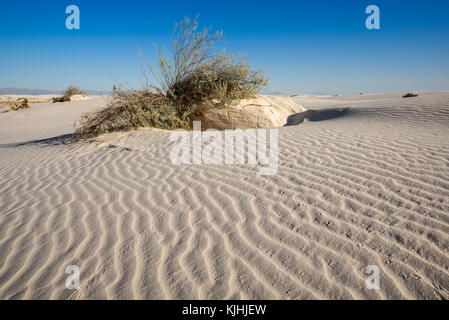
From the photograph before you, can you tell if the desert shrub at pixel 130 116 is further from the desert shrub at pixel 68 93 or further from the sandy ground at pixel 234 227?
the desert shrub at pixel 68 93

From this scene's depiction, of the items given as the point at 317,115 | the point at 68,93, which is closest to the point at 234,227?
the point at 317,115

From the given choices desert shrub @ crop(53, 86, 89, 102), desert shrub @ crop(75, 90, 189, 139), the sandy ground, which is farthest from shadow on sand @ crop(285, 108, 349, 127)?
desert shrub @ crop(53, 86, 89, 102)

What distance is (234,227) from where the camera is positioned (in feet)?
8.53

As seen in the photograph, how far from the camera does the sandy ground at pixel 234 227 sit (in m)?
1.96

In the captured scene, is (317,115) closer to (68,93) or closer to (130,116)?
(130,116)

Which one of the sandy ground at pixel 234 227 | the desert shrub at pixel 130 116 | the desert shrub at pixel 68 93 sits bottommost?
the sandy ground at pixel 234 227

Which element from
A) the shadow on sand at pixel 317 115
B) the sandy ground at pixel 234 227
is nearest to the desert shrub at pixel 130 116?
the sandy ground at pixel 234 227

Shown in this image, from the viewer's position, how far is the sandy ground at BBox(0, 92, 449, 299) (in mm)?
1956

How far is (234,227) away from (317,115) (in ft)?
27.3

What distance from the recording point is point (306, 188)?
327 cm

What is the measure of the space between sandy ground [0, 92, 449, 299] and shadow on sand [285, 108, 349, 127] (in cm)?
453

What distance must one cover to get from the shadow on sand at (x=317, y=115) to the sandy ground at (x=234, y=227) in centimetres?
453

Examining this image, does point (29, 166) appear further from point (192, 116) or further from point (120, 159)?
point (192, 116)
